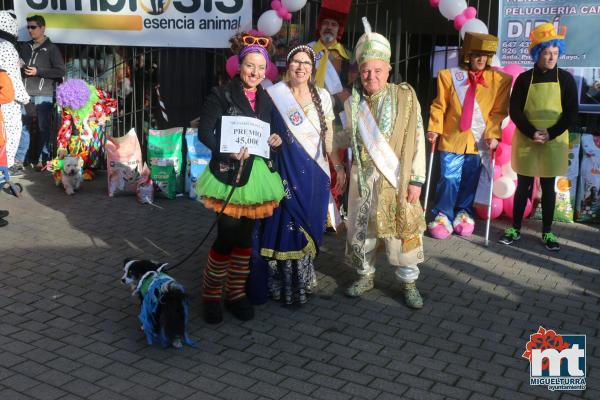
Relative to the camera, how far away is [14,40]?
8633 millimetres

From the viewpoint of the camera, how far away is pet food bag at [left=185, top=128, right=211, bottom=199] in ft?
26.6

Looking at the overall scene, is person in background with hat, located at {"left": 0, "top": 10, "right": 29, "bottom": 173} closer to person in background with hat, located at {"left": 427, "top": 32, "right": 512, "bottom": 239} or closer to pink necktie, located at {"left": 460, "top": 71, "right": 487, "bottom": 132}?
person in background with hat, located at {"left": 427, "top": 32, "right": 512, "bottom": 239}

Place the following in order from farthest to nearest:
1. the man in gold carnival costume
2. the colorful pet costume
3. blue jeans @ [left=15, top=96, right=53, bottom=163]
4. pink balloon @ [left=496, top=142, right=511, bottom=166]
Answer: blue jeans @ [left=15, top=96, right=53, bottom=163] < the colorful pet costume < pink balloon @ [left=496, top=142, right=511, bottom=166] < the man in gold carnival costume

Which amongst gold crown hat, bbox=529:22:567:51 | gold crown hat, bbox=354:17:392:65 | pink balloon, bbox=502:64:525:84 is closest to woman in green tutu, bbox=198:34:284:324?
gold crown hat, bbox=354:17:392:65

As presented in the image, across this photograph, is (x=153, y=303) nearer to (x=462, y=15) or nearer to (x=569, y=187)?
(x=462, y=15)

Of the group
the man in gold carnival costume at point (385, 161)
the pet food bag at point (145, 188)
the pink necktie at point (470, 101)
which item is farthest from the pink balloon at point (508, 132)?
the pet food bag at point (145, 188)

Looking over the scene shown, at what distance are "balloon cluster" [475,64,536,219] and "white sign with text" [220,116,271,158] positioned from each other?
3.31 meters

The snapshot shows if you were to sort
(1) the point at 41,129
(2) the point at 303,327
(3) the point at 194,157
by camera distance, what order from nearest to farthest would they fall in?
(2) the point at 303,327 < (3) the point at 194,157 < (1) the point at 41,129

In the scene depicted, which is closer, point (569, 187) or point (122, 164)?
point (569, 187)

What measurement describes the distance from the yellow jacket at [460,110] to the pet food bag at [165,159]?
120 inches

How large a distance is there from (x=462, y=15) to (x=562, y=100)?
1.38 metres

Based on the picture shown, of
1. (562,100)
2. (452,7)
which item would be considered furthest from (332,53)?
(562,100)

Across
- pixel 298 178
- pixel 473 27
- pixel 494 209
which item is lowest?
pixel 494 209

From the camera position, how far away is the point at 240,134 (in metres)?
4.52
